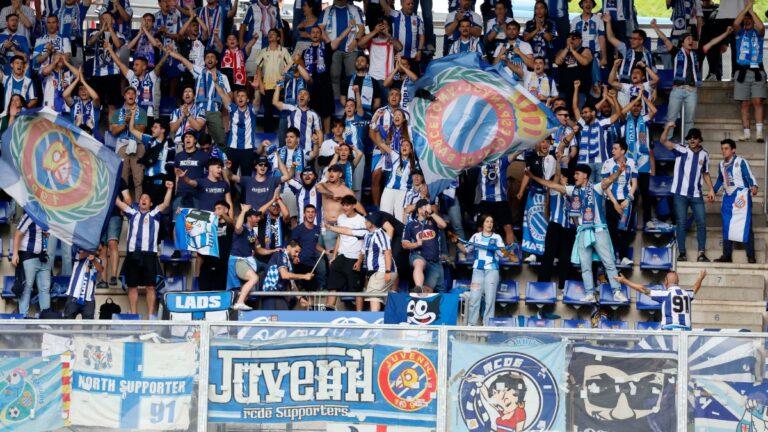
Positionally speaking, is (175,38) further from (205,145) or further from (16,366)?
(16,366)

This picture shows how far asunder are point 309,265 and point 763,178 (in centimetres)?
803

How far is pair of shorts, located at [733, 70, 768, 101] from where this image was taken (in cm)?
2580

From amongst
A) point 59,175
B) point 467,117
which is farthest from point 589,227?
point 59,175

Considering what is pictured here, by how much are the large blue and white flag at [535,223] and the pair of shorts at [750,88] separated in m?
4.58

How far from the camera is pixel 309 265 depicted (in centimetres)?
2242

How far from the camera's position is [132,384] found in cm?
1588

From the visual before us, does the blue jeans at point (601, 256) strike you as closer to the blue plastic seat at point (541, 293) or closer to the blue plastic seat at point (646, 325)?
the blue plastic seat at point (541, 293)

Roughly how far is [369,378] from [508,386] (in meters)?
1.40

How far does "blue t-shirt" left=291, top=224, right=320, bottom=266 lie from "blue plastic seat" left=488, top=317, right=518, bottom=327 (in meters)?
2.72

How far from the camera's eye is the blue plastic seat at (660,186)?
24.3 metres

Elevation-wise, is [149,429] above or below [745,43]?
below

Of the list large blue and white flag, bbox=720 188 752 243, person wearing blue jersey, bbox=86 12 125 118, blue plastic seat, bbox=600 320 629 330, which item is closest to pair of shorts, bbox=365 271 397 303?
blue plastic seat, bbox=600 320 629 330

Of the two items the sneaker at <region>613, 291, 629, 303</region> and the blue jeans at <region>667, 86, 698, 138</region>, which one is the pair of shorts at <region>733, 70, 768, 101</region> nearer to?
the blue jeans at <region>667, 86, 698, 138</region>

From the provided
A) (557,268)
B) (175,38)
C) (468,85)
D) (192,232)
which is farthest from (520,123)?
(175,38)
